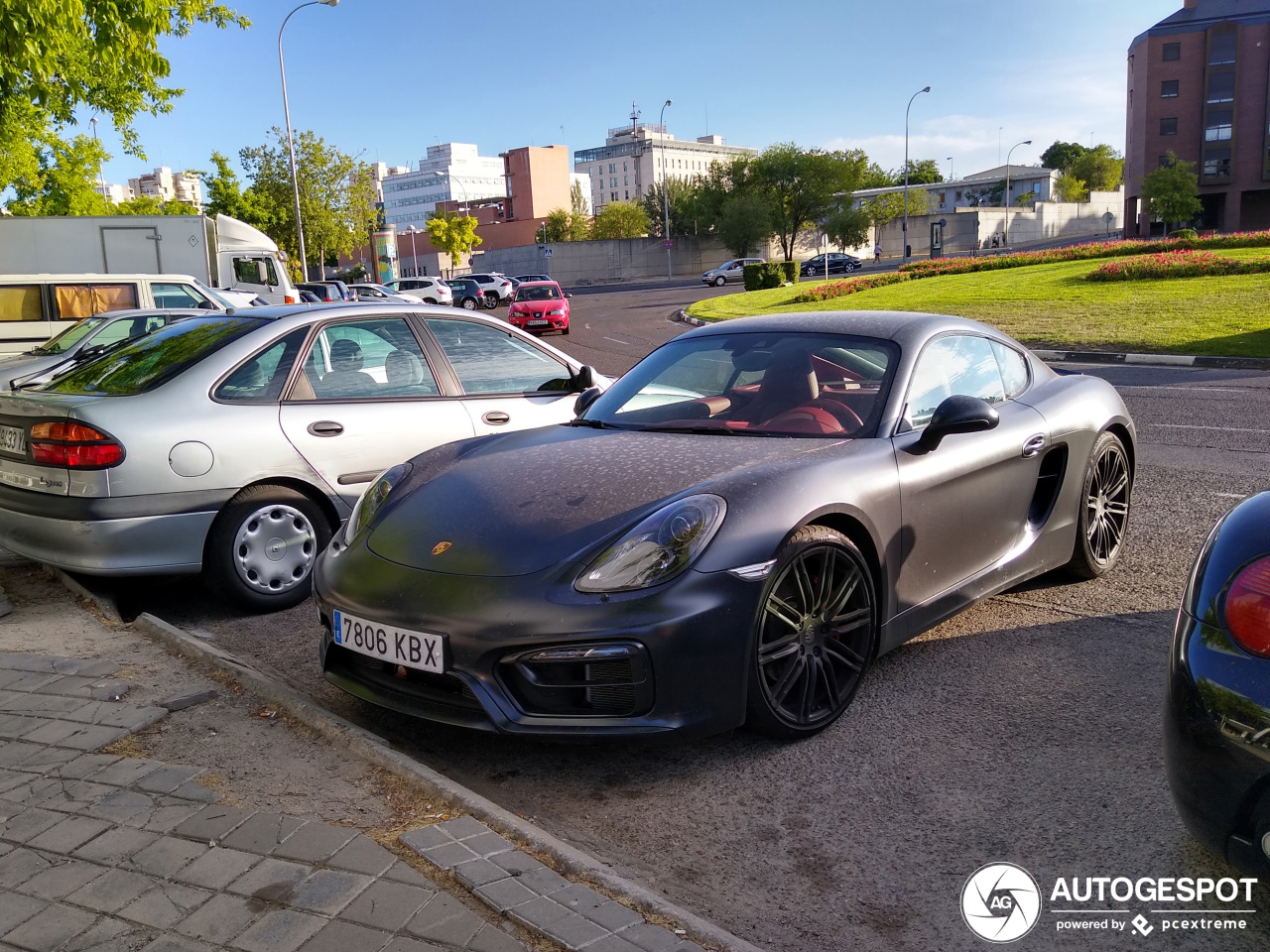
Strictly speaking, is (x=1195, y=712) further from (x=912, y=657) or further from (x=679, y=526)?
(x=912, y=657)

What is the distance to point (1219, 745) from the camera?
213 cm

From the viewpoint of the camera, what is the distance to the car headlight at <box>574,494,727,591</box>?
10.1 ft

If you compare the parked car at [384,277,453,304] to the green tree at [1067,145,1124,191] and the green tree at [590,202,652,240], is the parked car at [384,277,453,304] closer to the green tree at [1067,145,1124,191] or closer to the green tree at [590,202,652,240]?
the green tree at [590,202,652,240]

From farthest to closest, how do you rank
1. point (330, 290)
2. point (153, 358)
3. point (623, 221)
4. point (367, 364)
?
point (623, 221)
point (330, 290)
point (367, 364)
point (153, 358)

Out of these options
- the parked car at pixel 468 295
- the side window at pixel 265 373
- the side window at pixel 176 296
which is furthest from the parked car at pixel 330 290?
the side window at pixel 265 373

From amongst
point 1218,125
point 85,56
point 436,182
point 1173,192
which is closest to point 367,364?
point 85,56

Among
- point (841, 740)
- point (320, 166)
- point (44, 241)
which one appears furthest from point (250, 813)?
point (320, 166)

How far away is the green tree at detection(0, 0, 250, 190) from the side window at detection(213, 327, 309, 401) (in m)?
6.13

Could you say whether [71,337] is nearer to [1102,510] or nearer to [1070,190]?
[1102,510]

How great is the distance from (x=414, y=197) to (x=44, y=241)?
171 m

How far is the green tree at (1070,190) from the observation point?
394ft

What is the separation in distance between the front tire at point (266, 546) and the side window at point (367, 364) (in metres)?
0.59

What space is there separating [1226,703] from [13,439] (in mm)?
5062

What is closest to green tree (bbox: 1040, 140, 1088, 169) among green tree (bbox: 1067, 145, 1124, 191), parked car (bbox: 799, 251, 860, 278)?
green tree (bbox: 1067, 145, 1124, 191)
